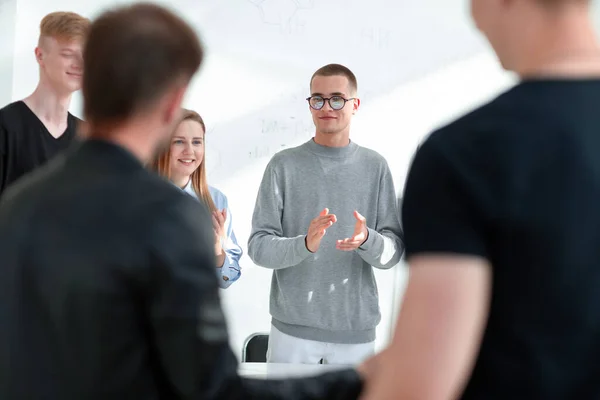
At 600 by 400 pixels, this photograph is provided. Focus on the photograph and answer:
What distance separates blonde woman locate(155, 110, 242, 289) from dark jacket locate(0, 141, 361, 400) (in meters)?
1.90

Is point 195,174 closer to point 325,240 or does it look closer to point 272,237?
point 272,237

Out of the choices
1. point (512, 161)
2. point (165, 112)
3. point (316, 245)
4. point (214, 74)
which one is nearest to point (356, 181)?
point (316, 245)

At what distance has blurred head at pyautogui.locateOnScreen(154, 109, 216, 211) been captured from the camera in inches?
122

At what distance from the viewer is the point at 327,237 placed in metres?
3.14

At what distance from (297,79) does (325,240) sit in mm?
1680

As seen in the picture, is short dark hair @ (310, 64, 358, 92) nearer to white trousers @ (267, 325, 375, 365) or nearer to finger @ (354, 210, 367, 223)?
finger @ (354, 210, 367, 223)

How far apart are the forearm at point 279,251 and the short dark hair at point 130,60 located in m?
1.90

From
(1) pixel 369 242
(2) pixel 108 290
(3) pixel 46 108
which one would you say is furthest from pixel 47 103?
(2) pixel 108 290

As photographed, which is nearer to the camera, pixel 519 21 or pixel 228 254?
pixel 519 21

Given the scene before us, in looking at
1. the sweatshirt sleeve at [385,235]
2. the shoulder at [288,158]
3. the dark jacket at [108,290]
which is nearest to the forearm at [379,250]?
the sweatshirt sleeve at [385,235]

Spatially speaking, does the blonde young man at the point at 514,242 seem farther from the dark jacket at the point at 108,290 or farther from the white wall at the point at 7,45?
the white wall at the point at 7,45

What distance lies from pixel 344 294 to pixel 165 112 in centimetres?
208

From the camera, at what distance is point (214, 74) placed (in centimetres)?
441

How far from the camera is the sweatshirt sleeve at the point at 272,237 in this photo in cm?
299
